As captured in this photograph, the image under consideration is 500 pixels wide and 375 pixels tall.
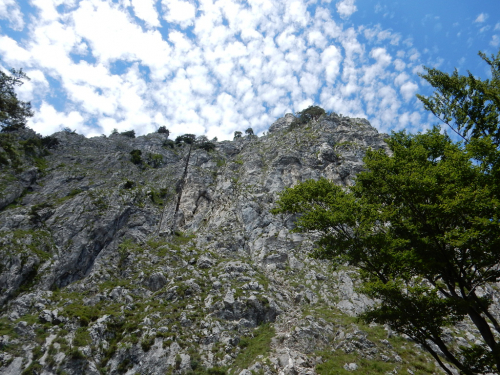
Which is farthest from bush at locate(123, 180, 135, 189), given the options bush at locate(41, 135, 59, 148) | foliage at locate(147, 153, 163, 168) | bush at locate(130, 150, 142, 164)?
bush at locate(41, 135, 59, 148)

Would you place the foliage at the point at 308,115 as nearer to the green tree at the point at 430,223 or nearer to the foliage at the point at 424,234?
the green tree at the point at 430,223

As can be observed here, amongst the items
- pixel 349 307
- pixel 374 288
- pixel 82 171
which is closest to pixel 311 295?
pixel 349 307

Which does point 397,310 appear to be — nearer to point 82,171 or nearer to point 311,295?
point 311,295

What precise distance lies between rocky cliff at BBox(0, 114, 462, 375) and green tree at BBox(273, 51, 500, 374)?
8.61 metres

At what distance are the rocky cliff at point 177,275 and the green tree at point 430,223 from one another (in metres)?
8.61

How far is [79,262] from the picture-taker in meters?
35.6

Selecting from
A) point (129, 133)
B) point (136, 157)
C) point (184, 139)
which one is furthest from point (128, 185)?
point (129, 133)

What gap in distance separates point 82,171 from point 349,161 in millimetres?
57663

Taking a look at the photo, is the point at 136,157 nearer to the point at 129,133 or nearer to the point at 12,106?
the point at 129,133

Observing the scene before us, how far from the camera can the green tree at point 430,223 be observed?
1065 centimetres

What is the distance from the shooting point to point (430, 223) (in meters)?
11.9

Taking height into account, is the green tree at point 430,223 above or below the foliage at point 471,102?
below

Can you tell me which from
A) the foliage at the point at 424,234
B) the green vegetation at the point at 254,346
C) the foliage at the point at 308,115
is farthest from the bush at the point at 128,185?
the foliage at the point at 308,115

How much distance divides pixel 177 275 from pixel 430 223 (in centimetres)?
2688
